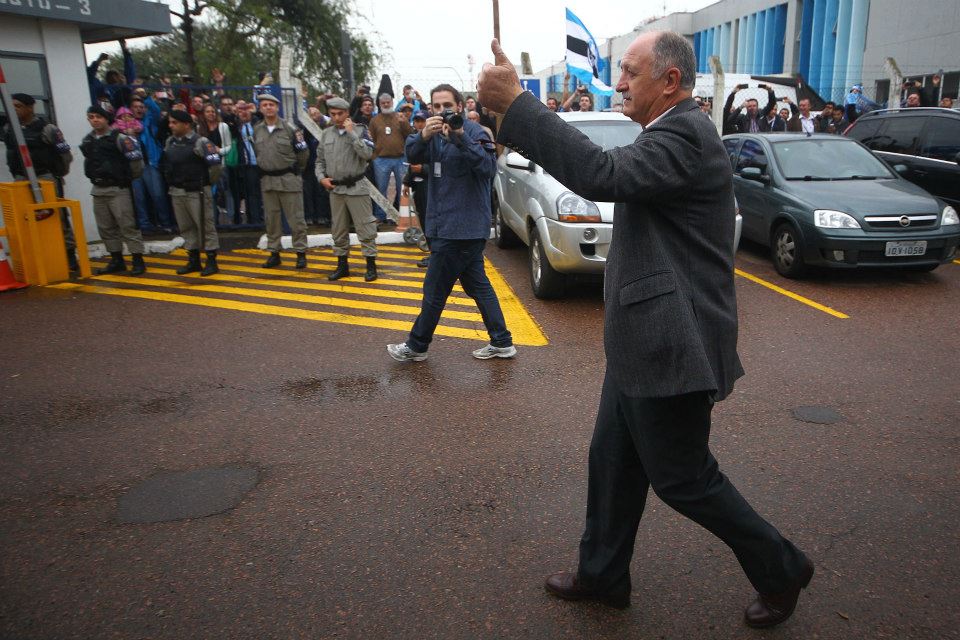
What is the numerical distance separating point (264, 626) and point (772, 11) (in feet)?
130

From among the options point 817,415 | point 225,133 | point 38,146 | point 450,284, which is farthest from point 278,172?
point 817,415

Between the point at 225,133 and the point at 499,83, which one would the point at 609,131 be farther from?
the point at 499,83

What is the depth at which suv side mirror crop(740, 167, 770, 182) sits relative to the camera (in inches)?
328

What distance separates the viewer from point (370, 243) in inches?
318

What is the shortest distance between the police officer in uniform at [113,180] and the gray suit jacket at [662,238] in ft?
24.2

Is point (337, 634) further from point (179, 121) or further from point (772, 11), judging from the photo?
point (772, 11)

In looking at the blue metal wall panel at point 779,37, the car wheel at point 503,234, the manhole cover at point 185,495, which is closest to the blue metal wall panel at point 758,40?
the blue metal wall panel at point 779,37

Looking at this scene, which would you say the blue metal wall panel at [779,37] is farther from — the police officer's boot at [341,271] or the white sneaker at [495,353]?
the white sneaker at [495,353]

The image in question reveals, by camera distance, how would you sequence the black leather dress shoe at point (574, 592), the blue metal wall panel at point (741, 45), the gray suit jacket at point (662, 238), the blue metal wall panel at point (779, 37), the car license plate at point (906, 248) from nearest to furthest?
1. the gray suit jacket at point (662, 238)
2. the black leather dress shoe at point (574, 592)
3. the car license plate at point (906, 248)
4. the blue metal wall panel at point (779, 37)
5. the blue metal wall panel at point (741, 45)

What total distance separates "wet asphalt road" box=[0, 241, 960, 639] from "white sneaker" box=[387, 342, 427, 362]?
0.07 meters

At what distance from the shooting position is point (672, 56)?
201cm

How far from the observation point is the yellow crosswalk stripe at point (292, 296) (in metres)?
6.77

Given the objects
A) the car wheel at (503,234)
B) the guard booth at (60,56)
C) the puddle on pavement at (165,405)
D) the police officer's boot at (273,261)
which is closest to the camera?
the puddle on pavement at (165,405)

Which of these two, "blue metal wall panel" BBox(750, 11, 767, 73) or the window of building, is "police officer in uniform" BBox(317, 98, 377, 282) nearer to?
the window of building
